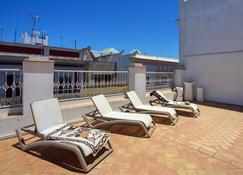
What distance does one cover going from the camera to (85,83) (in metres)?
6.52

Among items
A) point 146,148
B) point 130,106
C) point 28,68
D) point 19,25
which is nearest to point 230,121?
point 130,106

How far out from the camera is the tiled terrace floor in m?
3.14

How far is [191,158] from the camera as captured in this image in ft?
11.8

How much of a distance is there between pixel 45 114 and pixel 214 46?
10.2 meters

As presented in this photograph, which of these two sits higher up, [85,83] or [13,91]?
[85,83]

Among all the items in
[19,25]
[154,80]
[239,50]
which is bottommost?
[154,80]

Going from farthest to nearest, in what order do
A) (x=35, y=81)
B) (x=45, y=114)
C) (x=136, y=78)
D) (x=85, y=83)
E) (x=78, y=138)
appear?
(x=136, y=78) < (x=85, y=83) < (x=35, y=81) < (x=45, y=114) < (x=78, y=138)

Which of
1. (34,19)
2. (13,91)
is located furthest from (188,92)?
(34,19)

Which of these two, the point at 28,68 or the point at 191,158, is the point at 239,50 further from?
the point at 28,68

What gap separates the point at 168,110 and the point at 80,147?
364 cm

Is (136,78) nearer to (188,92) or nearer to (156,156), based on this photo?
(156,156)

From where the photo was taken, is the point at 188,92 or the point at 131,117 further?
the point at 188,92

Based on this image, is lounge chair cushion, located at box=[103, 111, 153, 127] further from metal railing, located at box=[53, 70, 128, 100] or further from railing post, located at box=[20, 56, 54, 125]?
railing post, located at box=[20, 56, 54, 125]

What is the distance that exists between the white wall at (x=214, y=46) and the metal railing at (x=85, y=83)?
5877 millimetres
